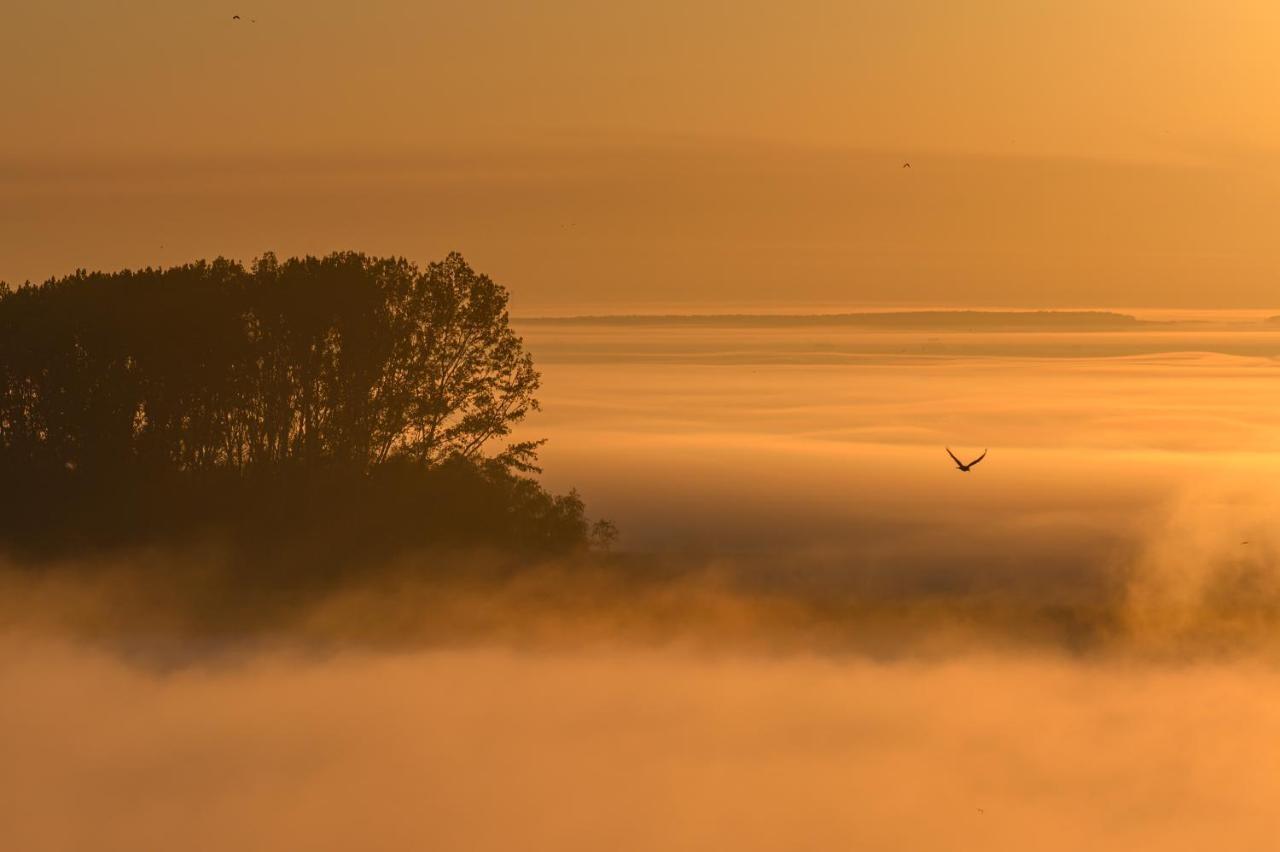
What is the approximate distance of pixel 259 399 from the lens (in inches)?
4186

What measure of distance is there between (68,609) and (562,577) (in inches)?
1437

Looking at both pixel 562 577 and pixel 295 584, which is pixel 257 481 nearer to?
pixel 295 584

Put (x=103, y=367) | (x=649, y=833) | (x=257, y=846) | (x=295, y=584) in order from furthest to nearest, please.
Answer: (x=649, y=833) < (x=257, y=846) < (x=295, y=584) < (x=103, y=367)

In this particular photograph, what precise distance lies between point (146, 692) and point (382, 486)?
76142 mm

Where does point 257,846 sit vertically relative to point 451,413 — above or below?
below

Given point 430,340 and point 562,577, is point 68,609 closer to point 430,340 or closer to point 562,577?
point 562,577

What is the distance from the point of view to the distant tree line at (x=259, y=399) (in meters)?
103

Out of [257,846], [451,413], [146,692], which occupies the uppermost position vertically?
[451,413]

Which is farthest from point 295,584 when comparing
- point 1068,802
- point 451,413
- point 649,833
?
point 1068,802

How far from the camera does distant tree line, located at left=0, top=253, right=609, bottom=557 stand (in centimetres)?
10256

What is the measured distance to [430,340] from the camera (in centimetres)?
10444

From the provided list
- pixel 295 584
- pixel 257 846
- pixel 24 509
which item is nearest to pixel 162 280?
pixel 24 509

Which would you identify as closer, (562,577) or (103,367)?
(103,367)

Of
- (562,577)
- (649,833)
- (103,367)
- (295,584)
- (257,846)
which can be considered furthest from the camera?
(649,833)
